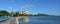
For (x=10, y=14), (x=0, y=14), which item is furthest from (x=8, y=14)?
(x=0, y=14)

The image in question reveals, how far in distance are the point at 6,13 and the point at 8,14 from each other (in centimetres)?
59

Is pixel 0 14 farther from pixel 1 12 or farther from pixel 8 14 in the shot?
pixel 8 14

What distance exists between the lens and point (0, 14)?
67.5ft

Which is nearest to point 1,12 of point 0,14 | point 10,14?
point 0,14

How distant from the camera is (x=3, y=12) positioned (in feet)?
69.5

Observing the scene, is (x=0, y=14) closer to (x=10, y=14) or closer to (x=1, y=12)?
(x=1, y=12)

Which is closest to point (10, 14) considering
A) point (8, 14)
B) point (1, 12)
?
point (8, 14)

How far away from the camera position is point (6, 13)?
851 inches

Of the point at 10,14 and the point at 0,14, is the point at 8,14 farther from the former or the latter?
the point at 0,14

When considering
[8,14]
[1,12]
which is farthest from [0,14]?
[8,14]

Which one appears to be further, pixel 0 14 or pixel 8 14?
pixel 8 14

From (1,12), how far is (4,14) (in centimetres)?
107

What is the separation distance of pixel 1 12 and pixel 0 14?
1.28 feet

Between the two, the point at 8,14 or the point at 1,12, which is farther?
the point at 8,14
